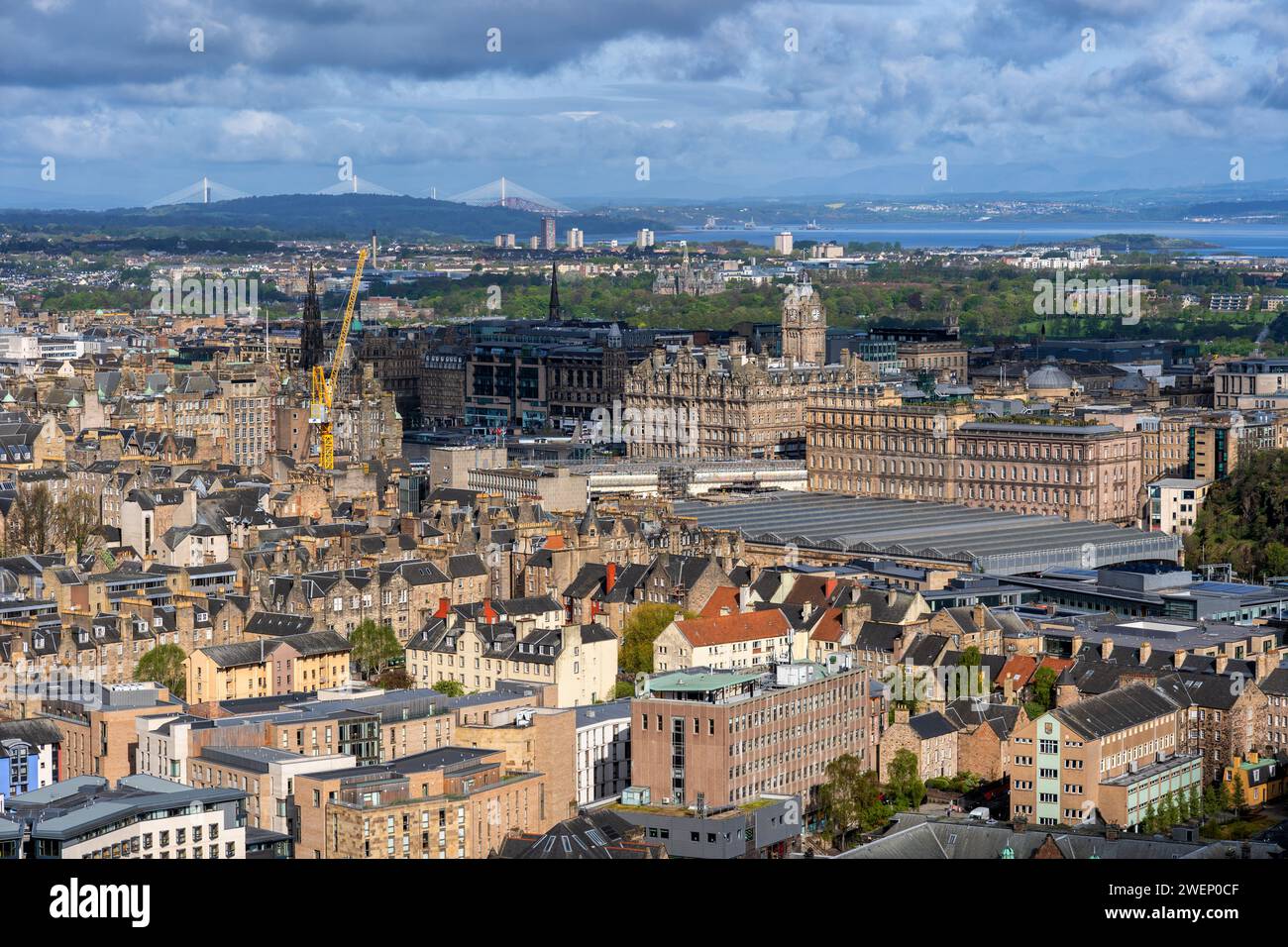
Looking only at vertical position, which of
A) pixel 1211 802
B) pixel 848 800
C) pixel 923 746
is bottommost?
pixel 1211 802


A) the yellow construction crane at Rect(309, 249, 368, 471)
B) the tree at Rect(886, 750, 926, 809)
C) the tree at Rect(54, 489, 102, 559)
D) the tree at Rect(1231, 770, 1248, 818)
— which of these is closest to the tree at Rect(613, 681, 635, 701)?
the tree at Rect(886, 750, 926, 809)

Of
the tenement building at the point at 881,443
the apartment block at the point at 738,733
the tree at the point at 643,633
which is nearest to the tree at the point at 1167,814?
the apartment block at the point at 738,733

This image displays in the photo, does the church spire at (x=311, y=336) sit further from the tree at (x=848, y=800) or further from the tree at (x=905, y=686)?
the tree at (x=848, y=800)

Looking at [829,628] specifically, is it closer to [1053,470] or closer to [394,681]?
[394,681]

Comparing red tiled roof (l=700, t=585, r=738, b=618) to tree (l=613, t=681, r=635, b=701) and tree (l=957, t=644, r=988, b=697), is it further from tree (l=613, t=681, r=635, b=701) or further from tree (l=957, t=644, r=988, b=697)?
tree (l=957, t=644, r=988, b=697)

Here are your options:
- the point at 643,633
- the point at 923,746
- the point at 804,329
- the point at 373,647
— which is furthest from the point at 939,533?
the point at 804,329

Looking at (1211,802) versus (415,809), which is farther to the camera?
(1211,802)
